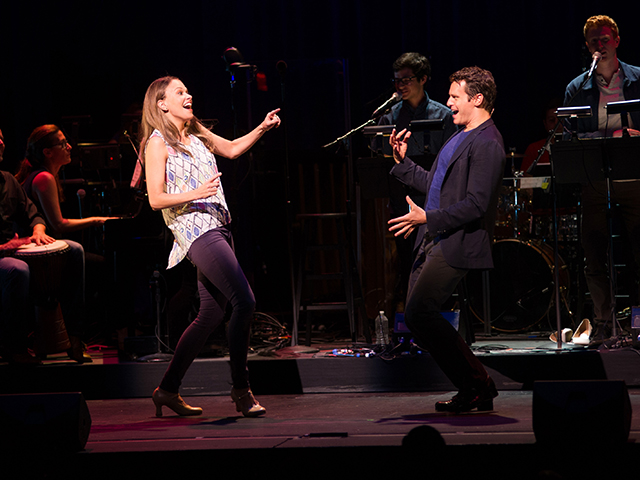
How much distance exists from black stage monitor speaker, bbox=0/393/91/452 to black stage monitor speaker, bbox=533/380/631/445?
173 centimetres

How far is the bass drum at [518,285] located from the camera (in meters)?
6.15

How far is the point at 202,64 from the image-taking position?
701 cm

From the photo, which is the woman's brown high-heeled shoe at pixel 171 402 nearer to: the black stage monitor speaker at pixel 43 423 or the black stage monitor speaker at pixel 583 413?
the black stage monitor speaker at pixel 43 423

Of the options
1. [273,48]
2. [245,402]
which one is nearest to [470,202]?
[245,402]

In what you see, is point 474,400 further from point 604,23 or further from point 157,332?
point 604,23

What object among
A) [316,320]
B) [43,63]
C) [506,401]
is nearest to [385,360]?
[506,401]

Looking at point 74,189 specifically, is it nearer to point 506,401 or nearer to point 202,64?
point 202,64

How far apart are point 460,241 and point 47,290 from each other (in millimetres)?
3087

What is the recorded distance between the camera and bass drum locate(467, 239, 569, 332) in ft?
20.2

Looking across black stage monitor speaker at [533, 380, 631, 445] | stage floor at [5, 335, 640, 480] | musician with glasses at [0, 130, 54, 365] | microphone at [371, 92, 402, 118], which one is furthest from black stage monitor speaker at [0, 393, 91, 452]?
microphone at [371, 92, 402, 118]

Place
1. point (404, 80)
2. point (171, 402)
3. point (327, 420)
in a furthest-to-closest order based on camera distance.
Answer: point (404, 80)
point (171, 402)
point (327, 420)

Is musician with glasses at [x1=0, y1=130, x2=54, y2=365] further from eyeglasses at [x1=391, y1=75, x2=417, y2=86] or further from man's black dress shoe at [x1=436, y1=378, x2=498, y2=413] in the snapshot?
man's black dress shoe at [x1=436, y1=378, x2=498, y2=413]

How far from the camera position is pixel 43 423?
2836 millimetres

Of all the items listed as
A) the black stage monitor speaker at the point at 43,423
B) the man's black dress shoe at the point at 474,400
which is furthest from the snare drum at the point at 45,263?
the man's black dress shoe at the point at 474,400
